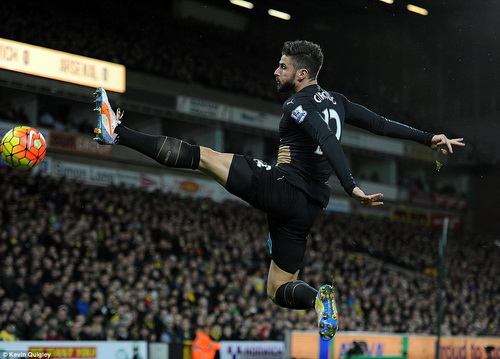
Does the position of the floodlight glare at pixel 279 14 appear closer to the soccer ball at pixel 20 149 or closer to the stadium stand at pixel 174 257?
the stadium stand at pixel 174 257

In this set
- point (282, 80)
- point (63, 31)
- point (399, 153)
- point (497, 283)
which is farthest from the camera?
point (399, 153)

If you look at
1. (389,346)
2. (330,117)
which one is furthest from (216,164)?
(389,346)

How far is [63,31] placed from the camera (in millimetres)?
21375

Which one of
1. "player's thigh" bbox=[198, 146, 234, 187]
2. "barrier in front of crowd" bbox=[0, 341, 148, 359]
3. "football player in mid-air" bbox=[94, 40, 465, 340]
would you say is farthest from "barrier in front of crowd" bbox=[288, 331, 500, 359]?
"player's thigh" bbox=[198, 146, 234, 187]

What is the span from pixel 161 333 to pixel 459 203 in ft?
82.8

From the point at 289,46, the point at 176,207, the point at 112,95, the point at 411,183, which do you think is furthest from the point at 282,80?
the point at 411,183

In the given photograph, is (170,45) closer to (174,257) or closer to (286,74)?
(174,257)

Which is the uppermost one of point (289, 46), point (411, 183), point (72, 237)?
point (411, 183)

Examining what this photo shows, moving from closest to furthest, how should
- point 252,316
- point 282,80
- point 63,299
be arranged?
1. point 282,80
2. point 63,299
3. point 252,316

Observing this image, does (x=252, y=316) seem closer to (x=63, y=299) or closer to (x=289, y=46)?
(x=63, y=299)

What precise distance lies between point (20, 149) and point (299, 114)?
251cm

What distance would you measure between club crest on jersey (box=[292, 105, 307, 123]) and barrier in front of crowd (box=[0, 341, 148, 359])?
24.3ft

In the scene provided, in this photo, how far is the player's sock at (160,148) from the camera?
19.1 feet

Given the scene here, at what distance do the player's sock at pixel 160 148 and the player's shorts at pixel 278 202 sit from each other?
1.23 ft
